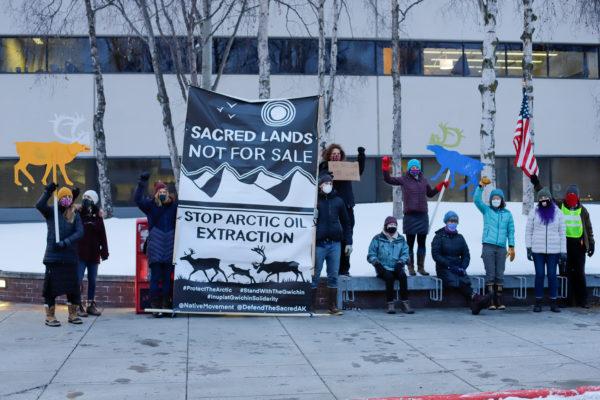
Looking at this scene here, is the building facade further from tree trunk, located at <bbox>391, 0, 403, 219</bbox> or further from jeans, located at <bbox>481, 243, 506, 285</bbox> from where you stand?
jeans, located at <bbox>481, 243, 506, 285</bbox>

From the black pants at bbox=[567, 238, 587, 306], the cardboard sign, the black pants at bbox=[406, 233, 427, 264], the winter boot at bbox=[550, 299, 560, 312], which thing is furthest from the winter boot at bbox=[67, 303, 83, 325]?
the black pants at bbox=[567, 238, 587, 306]

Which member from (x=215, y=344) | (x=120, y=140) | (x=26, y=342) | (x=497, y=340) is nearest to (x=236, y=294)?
(x=215, y=344)

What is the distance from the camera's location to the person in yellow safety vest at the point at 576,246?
11102mm

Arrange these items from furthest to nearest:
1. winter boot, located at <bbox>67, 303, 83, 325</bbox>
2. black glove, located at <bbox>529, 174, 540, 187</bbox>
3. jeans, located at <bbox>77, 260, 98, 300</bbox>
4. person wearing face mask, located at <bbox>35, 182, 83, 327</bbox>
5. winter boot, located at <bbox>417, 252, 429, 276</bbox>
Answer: black glove, located at <bbox>529, 174, 540, 187</bbox>
winter boot, located at <bbox>417, 252, 429, 276</bbox>
jeans, located at <bbox>77, 260, 98, 300</bbox>
winter boot, located at <bbox>67, 303, 83, 325</bbox>
person wearing face mask, located at <bbox>35, 182, 83, 327</bbox>

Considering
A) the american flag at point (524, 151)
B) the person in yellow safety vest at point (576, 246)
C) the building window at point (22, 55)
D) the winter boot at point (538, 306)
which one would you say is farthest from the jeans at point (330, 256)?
the building window at point (22, 55)

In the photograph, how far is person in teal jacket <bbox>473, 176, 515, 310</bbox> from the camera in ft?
35.4

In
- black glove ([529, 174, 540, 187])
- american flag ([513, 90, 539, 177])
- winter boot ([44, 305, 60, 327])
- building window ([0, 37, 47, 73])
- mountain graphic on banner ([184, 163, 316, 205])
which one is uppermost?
building window ([0, 37, 47, 73])

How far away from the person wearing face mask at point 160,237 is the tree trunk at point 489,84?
7.64 m

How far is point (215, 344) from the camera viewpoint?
27.6ft

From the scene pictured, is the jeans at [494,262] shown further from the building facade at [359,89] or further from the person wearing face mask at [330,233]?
the building facade at [359,89]

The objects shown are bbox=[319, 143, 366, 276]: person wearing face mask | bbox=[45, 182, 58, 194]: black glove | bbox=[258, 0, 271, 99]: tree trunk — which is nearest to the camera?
bbox=[45, 182, 58, 194]: black glove

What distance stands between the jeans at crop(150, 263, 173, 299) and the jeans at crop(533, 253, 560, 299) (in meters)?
5.37

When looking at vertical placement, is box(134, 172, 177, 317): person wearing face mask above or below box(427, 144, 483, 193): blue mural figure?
below

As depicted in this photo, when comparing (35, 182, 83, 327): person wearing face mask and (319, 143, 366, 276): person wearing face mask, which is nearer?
(35, 182, 83, 327): person wearing face mask
